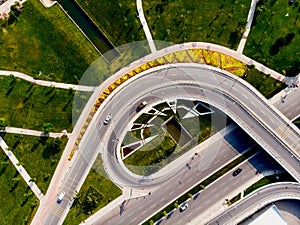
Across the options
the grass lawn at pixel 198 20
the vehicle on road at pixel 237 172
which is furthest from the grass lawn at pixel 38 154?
the vehicle on road at pixel 237 172

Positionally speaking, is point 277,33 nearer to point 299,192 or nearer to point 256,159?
point 256,159

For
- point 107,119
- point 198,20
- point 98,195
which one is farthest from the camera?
point 198,20

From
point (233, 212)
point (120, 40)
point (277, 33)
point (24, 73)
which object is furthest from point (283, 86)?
point (24, 73)

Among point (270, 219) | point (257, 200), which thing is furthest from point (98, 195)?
point (270, 219)

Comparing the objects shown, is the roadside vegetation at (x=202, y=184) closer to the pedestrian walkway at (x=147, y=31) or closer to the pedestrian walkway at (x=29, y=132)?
the pedestrian walkway at (x=29, y=132)

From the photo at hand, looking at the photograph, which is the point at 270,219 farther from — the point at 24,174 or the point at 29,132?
the point at 29,132
